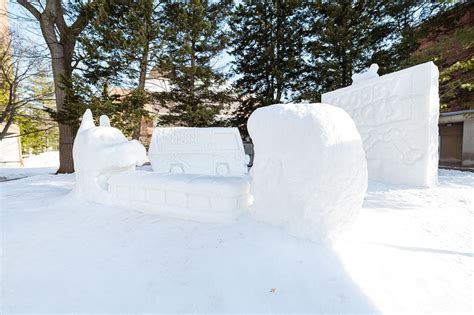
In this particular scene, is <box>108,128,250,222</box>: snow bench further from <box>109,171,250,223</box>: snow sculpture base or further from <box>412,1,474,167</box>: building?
<box>412,1,474,167</box>: building

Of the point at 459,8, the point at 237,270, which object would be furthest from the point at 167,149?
the point at 459,8

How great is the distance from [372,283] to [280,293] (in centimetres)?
63

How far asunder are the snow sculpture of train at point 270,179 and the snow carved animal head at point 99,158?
12mm

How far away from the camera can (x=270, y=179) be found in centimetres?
202

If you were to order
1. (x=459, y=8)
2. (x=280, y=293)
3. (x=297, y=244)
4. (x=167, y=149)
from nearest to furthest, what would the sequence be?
(x=280, y=293) → (x=297, y=244) → (x=167, y=149) → (x=459, y=8)

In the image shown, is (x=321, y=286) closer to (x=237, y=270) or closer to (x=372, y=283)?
(x=372, y=283)

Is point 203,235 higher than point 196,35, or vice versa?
point 196,35

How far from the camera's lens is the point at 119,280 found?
146 cm

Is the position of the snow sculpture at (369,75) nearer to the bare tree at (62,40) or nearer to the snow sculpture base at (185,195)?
the snow sculpture base at (185,195)

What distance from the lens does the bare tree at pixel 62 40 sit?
673cm

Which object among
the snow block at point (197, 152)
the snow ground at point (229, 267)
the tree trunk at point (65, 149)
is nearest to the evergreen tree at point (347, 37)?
the snow block at point (197, 152)

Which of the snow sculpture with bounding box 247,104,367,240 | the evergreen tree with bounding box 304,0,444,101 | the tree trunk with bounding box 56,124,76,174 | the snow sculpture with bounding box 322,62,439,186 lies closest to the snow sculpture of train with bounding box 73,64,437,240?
the snow sculpture with bounding box 247,104,367,240

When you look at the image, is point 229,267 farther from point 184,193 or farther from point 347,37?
point 347,37

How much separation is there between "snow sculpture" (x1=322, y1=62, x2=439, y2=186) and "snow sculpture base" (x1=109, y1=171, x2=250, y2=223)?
3.93m
